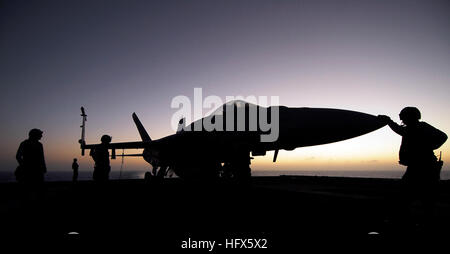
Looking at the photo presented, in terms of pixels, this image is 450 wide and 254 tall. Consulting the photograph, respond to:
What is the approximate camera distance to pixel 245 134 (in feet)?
29.4

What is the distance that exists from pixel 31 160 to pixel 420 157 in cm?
752

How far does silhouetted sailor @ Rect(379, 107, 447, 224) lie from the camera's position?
3635mm

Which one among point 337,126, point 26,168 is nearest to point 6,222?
point 26,168

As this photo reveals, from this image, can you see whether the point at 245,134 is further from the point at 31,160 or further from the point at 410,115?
the point at 31,160

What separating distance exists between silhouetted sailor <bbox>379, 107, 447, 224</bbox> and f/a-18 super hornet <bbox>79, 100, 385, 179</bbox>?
3.16 meters

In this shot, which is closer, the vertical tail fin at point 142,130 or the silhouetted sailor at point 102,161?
the silhouetted sailor at point 102,161

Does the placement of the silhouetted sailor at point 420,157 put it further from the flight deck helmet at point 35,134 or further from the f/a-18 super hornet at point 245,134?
the flight deck helmet at point 35,134

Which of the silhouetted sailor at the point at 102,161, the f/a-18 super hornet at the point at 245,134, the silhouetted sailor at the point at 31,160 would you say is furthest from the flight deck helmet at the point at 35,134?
the f/a-18 super hornet at the point at 245,134

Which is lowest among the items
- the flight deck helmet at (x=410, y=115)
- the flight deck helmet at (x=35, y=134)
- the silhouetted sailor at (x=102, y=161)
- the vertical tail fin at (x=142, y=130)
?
the silhouetted sailor at (x=102, y=161)

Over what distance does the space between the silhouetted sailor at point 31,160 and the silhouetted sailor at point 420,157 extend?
7236 mm

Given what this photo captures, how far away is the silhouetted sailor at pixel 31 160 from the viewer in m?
5.81

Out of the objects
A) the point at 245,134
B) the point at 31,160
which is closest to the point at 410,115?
the point at 245,134
